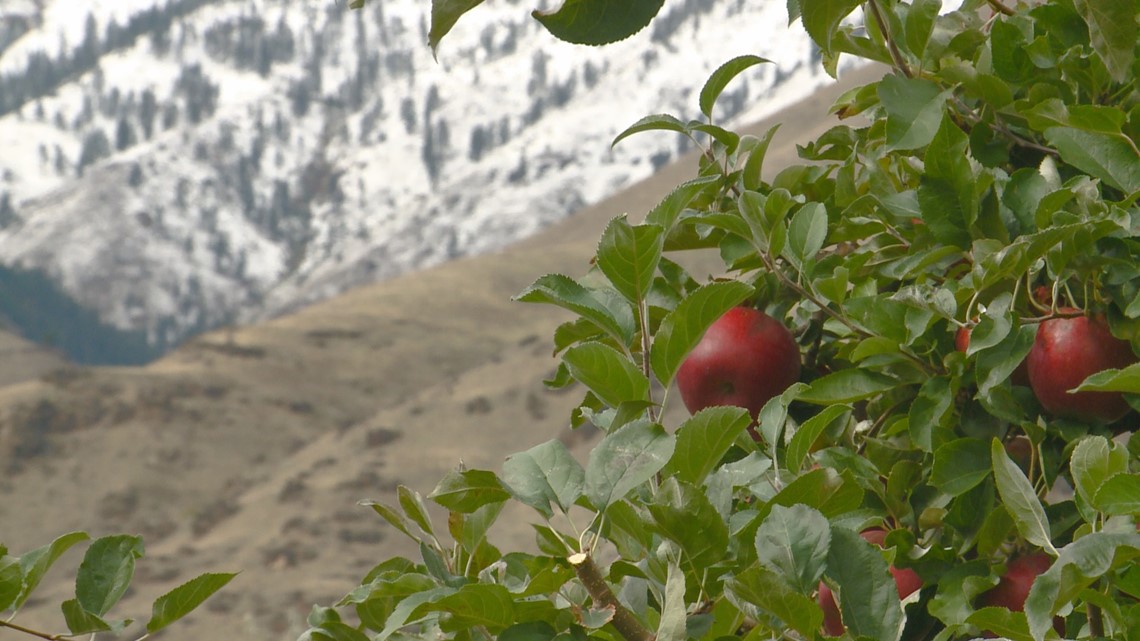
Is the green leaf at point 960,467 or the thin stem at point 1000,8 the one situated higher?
the thin stem at point 1000,8

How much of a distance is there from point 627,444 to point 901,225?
614 millimetres

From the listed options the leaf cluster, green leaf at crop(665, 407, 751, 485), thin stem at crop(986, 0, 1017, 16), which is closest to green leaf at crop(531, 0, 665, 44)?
green leaf at crop(665, 407, 751, 485)

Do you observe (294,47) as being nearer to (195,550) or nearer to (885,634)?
(195,550)

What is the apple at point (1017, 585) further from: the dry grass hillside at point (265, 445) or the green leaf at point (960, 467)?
the dry grass hillside at point (265, 445)

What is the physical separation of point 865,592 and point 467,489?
0.30m

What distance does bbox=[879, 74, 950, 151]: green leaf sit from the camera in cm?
108

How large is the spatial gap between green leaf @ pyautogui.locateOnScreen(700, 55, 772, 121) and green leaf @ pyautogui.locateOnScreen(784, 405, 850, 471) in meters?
0.36

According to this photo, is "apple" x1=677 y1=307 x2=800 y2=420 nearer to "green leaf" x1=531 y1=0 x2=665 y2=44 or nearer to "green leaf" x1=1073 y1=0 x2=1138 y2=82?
"green leaf" x1=1073 y1=0 x2=1138 y2=82

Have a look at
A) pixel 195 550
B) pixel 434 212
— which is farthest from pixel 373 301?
pixel 434 212

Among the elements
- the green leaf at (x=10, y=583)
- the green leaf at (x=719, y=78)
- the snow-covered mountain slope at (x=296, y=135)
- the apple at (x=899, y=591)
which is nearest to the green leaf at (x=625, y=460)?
the apple at (x=899, y=591)

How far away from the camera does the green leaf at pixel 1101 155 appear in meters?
1.12

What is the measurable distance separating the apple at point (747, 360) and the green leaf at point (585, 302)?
0.33 meters

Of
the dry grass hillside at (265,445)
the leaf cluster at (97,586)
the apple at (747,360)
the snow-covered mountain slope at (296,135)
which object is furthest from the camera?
the snow-covered mountain slope at (296,135)

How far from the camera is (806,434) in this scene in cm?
104
